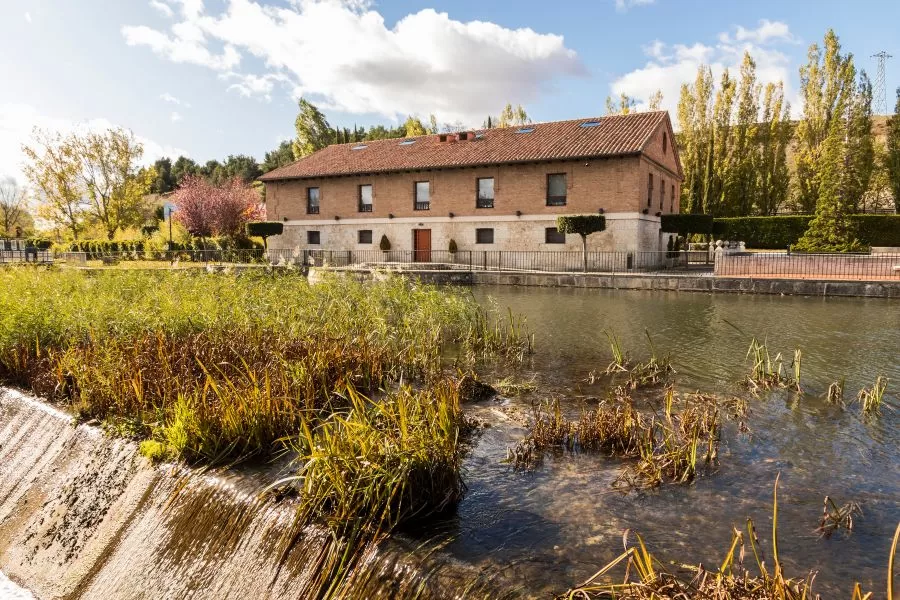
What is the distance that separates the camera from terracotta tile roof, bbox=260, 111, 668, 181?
2562 centimetres

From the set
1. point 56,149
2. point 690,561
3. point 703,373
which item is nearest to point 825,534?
point 690,561

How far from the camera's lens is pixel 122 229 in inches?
1452

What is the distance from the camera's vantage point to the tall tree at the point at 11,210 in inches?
2131

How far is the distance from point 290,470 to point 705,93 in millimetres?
37940

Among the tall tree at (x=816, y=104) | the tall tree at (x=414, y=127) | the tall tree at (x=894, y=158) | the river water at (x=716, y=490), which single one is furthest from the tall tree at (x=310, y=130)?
the river water at (x=716, y=490)

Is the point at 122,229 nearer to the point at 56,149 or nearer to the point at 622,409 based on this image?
the point at 56,149

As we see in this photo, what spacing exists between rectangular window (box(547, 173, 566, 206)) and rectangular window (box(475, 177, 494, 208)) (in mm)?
2847

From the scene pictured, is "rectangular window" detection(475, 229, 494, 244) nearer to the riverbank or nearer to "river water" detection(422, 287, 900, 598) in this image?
the riverbank

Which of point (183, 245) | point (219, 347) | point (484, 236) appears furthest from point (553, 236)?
point (183, 245)

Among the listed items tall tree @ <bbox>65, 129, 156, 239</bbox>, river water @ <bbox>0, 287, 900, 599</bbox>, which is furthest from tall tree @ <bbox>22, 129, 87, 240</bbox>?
river water @ <bbox>0, 287, 900, 599</bbox>

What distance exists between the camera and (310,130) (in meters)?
53.5

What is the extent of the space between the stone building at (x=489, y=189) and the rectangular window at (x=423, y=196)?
2.0 inches

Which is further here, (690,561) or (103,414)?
(103,414)

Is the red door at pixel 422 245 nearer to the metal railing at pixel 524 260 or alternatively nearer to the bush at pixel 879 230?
the metal railing at pixel 524 260
